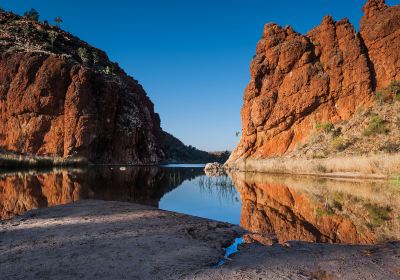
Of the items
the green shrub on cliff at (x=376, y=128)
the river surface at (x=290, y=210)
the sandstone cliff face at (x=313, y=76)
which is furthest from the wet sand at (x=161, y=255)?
the sandstone cliff face at (x=313, y=76)

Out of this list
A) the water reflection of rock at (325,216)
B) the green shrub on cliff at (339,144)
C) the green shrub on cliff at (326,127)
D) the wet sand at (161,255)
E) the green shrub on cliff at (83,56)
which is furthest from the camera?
the green shrub on cliff at (83,56)

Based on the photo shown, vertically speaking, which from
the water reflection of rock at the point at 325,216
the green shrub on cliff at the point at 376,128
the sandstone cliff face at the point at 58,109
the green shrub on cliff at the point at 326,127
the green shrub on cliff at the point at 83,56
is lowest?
the water reflection of rock at the point at 325,216

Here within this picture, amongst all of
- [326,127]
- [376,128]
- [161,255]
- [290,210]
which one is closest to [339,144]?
[376,128]

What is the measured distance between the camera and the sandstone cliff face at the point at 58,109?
68500mm

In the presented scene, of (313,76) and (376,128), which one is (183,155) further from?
(376,128)

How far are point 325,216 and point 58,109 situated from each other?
67929mm

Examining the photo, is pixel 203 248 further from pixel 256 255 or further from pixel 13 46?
pixel 13 46

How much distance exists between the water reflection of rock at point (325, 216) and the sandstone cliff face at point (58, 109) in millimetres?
58305

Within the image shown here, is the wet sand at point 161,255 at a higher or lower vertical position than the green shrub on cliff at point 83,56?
lower

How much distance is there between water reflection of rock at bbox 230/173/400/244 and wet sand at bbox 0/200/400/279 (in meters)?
1.12

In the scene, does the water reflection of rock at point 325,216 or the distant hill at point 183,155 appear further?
the distant hill at point 183,155

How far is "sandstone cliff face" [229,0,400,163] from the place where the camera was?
177 feet

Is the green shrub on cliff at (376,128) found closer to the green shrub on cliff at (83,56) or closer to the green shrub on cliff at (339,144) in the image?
the green shrub on cliff at (339,144)

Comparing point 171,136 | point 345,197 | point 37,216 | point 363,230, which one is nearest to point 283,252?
point 363,230
